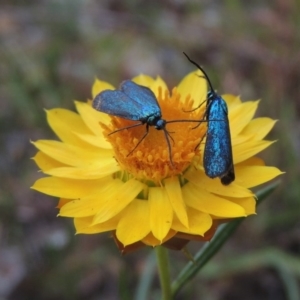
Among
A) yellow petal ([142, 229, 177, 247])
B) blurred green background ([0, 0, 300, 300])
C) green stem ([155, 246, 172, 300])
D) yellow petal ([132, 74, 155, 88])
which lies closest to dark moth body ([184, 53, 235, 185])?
yellow petal ([142, 229, 177, 247])

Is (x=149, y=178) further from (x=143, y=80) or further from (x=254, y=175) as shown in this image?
(x=143, y=80)

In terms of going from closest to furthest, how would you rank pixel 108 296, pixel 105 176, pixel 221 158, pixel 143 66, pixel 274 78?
pixel 221 158, pixel 105 176, pixel 108 296, pixel 274 78, pixel 143 66

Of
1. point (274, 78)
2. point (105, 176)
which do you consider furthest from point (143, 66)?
point (105, 176)

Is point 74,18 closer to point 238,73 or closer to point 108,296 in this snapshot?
point 238,73

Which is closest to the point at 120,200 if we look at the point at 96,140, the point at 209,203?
the point at 209,203

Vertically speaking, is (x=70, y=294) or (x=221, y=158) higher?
(x=221, y=158)

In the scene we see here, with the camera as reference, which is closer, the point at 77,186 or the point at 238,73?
the point at 77,186

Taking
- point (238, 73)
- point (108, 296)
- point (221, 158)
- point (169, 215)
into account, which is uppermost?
point (221, 158)

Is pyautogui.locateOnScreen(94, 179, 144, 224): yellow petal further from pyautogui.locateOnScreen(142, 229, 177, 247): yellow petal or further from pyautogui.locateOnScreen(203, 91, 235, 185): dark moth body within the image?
pyautogui.locateOnScreen(203, 91, 235, 185): dark moth body
